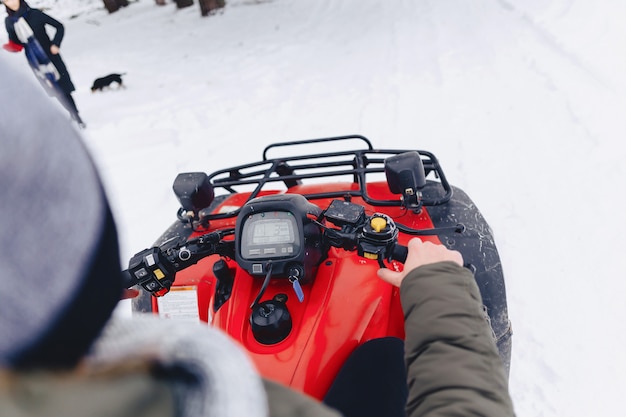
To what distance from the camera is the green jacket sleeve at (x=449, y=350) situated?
1.12 metres

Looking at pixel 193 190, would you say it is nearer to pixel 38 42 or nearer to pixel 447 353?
pixel 447 353

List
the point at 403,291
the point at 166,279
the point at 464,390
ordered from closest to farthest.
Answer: the point at 464,390 → the point at 403,291 → the point at 166,279

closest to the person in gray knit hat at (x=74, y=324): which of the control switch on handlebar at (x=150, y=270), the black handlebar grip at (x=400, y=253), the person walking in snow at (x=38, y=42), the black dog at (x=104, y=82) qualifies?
the black handlebar grip at (x=400, y=253)

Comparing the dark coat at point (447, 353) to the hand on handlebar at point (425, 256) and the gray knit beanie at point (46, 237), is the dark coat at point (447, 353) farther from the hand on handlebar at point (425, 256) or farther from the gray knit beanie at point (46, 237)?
the gray knit beanie at point (46, 237)

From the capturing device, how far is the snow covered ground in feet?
8.57

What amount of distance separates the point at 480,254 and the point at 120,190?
3.87 metres

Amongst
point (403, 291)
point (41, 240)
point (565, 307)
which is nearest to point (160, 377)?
point (41, 240)

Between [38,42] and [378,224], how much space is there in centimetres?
579

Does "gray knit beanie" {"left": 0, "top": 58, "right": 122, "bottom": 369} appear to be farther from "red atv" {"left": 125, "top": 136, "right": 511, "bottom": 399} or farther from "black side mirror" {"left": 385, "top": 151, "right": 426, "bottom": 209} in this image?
"black side mirror" {"left": 385, "top": 151, "right": 426, "bottom": 209}

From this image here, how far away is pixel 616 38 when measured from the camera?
543cm

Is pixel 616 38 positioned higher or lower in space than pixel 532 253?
higher

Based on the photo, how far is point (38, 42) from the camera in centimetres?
562

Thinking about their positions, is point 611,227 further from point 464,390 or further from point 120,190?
point 120,190

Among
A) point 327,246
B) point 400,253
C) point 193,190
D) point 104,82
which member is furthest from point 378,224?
point 104,82
